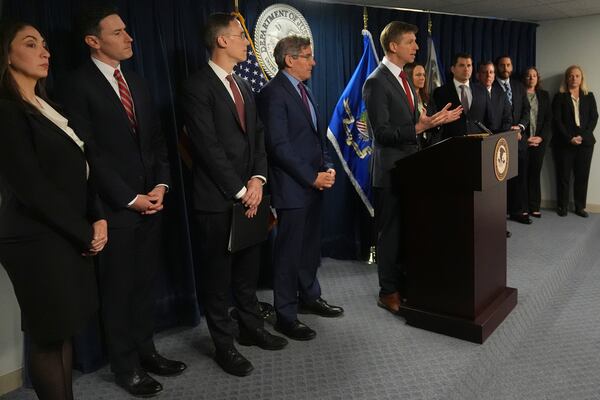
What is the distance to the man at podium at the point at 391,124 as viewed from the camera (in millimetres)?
2717

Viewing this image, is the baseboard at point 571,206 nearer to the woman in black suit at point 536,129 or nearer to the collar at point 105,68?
the woman in black suit at point 536,129

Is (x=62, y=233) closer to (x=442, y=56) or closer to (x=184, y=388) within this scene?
(x=184, y=388)

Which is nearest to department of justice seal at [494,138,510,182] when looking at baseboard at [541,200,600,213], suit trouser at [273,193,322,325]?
suit trouser at [273,193,322,325]

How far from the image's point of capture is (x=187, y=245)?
9.34 feet

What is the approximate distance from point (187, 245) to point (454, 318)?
4.77 ft

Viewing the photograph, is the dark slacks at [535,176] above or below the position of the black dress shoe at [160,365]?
above

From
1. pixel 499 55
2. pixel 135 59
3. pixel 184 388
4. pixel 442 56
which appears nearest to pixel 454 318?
pixel 184 388

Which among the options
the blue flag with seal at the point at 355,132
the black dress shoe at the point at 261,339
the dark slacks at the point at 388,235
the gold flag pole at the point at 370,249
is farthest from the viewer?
the gold flag pole at the point at 370,249

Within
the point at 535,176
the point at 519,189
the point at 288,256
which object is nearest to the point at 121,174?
the point at 288,256

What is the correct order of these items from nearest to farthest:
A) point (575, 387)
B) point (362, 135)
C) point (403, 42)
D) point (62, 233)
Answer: point (62, 233)
point (575, 387)
point (403, 42)
point (362, 135)

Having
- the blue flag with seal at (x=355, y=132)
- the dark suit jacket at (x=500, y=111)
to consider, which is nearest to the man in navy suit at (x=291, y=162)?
the blue flag with seal at (x=355, y=132)

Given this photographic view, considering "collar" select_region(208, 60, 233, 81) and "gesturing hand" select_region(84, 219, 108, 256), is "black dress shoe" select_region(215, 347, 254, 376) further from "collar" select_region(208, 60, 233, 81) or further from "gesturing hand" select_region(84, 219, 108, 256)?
"collar" select_region(208, 60, 233, 81)

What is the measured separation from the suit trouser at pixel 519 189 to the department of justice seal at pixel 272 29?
9.10ft

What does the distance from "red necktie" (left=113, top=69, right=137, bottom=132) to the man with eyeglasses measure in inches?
8.6
